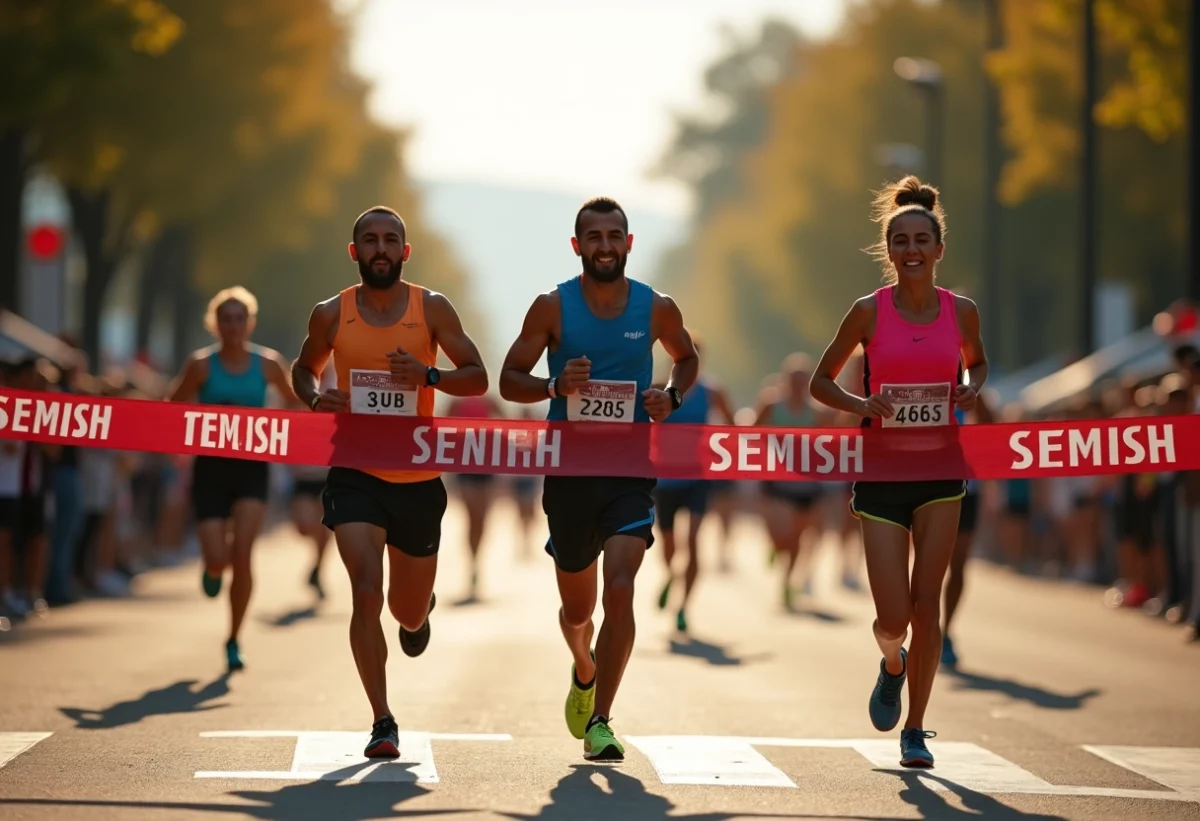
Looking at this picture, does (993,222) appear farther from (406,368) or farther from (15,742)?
(15,742)

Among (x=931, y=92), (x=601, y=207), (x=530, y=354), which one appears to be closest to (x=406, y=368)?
(x=530, y=354)

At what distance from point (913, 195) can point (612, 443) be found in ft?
5.17

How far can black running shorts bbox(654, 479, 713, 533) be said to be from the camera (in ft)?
56.9

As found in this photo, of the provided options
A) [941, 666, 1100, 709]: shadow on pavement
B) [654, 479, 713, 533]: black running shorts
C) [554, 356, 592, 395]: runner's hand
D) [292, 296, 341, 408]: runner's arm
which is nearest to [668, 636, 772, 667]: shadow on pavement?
[654, 479, 713, 533]: black running shorts

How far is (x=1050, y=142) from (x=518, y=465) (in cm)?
3089

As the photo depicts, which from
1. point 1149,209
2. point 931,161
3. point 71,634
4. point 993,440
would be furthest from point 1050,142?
point 993,440

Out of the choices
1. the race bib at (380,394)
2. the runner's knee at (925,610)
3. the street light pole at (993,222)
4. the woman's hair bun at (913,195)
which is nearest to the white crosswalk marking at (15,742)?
the race bib at (380,394)

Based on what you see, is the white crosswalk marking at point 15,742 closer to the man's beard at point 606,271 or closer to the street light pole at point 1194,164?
the man's beard at point 606,271

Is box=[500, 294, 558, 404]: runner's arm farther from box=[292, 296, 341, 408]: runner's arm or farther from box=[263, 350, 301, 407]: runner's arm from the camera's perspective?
box=[263, 350, 301, 407]: runner's arm

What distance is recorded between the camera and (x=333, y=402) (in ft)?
32.2

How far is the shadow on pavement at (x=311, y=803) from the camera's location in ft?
25.6

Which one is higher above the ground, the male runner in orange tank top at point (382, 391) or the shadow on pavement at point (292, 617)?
the male runner in orange tank top at point (382, 391)

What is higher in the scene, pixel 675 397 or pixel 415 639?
pixel 675 397

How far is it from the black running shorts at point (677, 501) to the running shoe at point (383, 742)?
800cm
